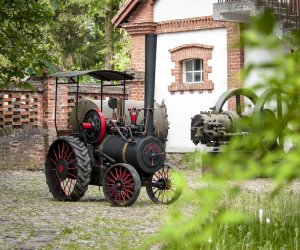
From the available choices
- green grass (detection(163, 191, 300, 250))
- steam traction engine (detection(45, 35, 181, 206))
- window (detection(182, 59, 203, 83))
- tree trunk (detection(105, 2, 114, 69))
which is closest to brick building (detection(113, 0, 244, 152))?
window (detection(182, 59, 203, 83))

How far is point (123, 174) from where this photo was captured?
13586 mm

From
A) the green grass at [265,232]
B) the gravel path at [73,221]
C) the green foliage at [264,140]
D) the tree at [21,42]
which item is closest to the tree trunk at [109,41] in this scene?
the gravel path at [73,221]

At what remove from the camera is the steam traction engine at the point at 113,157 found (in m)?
13.7

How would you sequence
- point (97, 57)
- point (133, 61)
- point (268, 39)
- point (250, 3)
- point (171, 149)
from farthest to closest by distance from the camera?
point (97, 57) < point (133, 61) < point (171, 149) < point (250, 3) < point (268, 39)

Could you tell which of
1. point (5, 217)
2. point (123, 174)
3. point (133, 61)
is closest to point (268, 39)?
point (5, 217)

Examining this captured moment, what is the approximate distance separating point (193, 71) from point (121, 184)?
36.9 ft

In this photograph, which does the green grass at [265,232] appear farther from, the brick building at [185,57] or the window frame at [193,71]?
the window frame at [193,71]

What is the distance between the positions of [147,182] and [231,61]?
946 cm

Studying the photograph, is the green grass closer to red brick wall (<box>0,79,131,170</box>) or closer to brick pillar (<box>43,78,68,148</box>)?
red brick wall (<box>0,79,131,170</box>)

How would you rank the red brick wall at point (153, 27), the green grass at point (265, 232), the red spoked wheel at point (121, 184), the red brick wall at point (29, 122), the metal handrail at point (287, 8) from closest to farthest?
the green grass at point (265, 232), the red spoked wheel at point (121, 184), the metal handrail at point (287, 8), the red brick wall at point (29, 122), the red brick wall at point (153, 27)

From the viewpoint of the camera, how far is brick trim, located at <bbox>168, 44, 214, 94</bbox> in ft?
77.6

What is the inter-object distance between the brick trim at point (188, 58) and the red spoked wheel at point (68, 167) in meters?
9.51

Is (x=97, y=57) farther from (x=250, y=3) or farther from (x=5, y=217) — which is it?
(x=5, y=217)

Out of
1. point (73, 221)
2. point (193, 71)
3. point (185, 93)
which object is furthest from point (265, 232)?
point (193, 71)
